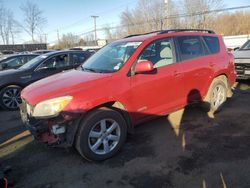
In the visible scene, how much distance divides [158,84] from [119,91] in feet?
2.73

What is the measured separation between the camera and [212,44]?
219 inches

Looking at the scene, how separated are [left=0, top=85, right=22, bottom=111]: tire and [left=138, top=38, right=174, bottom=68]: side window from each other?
15.4 feet

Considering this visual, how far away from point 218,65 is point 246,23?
46781mm

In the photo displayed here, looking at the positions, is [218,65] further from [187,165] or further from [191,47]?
[187,165]

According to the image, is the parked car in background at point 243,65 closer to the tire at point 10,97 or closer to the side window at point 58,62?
the side window at point 58,62

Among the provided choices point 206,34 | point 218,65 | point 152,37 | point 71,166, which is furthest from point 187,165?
point 206,34

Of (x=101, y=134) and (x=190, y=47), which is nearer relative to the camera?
(x=101, y=134)

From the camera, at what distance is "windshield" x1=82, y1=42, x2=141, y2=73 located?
165 inches

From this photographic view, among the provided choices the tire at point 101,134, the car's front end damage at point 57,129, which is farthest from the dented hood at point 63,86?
the tire at point 101,134

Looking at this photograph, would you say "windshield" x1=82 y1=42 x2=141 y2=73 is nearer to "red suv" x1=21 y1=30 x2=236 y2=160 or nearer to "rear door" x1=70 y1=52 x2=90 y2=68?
"red suv" x1=21 y1=30 x2=236 y2=160

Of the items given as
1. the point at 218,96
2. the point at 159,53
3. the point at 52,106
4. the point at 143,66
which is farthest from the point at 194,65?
the point at 52,106

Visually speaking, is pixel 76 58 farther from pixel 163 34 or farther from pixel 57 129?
pixel 57 129

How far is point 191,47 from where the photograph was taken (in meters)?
5.06

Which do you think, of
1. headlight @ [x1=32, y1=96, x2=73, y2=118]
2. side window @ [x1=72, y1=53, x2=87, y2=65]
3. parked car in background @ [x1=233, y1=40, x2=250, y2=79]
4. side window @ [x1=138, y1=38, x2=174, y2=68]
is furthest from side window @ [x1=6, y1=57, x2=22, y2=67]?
parked car in background @ [x1=233, y1=40, x2=250, y2=79]
